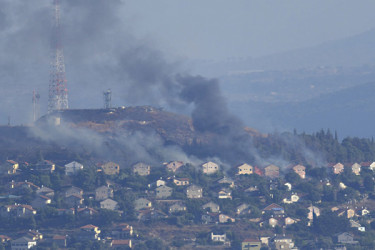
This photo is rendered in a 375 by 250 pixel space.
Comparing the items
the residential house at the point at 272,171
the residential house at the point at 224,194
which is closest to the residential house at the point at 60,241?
the residential house at the point at 224,194

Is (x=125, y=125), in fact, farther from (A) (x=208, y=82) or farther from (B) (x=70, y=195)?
(B) (x=70, y=195)

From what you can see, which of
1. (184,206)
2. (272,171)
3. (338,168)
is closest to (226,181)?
(272,171)

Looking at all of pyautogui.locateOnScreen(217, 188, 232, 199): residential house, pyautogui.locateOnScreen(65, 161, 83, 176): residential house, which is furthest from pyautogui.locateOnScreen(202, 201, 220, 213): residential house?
pyautogui.locateOnScreen(65, 161, 83, 176): residential house

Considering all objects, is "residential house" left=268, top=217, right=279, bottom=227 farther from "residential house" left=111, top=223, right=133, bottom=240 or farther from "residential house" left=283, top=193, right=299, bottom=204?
"residential house" left=111, top=223, right=133, bottom=240

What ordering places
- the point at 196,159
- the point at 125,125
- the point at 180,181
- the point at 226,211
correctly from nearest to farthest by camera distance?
the point at 226,211 → the point at 180,181 → the point at 196,159 → the point at 125,125

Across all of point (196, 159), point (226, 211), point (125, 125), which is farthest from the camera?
point (125, 125)

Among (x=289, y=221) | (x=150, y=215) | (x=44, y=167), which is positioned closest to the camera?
(x=150, y=215)

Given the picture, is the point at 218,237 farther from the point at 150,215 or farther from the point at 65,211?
the point at 65,211

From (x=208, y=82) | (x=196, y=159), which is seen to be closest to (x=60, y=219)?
(x=196, y=159)
